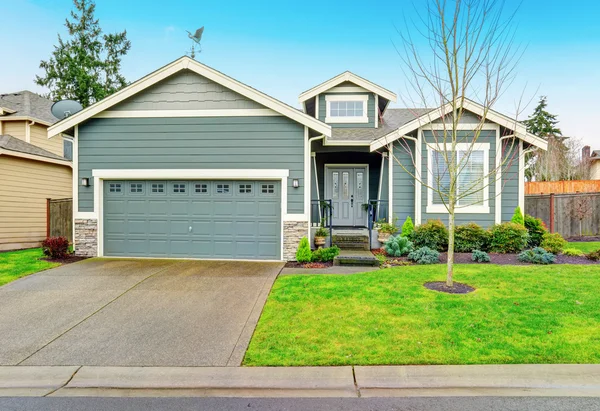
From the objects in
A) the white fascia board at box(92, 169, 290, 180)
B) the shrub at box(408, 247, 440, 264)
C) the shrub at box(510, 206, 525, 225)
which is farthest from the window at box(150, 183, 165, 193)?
the shrub at box(510, 206, 525, 225)

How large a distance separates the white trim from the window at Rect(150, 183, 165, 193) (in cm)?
195

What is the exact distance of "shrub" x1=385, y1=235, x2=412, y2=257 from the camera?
31.3ft

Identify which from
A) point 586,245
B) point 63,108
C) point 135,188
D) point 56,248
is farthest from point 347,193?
point 63,108

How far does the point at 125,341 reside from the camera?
4.54 m

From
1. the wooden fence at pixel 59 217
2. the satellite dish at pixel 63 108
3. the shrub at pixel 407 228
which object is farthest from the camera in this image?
the satellite dish at pixel 63 108

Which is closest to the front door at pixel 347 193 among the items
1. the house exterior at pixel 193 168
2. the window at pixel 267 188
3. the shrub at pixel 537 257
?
the house exterior at pixel 193 168

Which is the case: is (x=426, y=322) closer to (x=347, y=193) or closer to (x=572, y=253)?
(x=572, y=253)

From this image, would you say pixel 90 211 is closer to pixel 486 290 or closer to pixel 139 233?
pixel 139 233

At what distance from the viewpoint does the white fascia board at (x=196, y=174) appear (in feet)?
31.2

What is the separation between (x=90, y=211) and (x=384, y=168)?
9.19 metres

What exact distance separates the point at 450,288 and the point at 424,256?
267 centimetres

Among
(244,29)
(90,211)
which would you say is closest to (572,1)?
(244,29)

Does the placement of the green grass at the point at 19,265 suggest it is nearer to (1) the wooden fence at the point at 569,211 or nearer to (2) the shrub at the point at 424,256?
(2) the shrub at the point at 424,256

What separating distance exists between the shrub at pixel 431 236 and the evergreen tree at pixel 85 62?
2661cm
